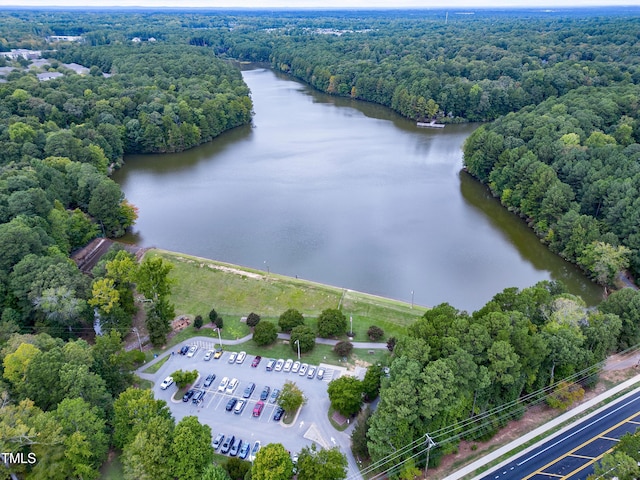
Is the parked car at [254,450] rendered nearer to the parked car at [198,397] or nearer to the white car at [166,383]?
the parked car at [198,397]

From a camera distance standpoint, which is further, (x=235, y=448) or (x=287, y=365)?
(x=287, y=365)

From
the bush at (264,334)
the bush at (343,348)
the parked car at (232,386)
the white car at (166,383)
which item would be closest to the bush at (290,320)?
the bush at (264,334)

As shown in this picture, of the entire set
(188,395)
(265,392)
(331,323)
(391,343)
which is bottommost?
(188,395)

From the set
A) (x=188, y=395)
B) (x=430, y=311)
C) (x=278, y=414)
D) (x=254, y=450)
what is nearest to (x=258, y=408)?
(x=278, y=414)

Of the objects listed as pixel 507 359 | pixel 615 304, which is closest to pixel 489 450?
pixel 507 359

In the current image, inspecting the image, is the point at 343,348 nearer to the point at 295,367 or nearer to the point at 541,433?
the point at 295,367

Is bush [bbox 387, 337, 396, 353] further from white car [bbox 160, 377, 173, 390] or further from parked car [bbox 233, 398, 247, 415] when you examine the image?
white car [bbox 160, 377, 173, 390]

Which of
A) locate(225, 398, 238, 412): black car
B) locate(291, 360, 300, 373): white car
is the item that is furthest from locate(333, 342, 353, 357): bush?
locate(225, 398, 238, 412): black car
